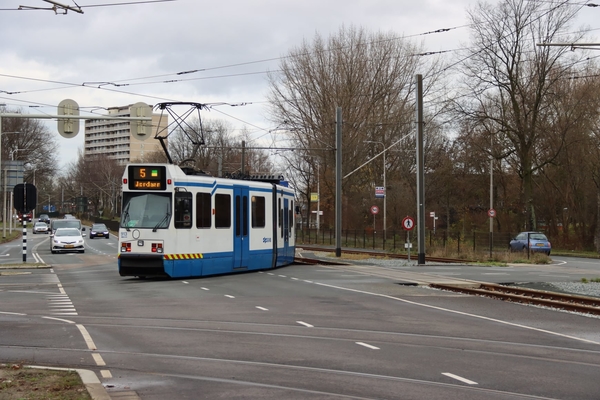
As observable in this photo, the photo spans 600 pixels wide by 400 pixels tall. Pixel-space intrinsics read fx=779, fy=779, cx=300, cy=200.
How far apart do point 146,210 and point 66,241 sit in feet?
79.4

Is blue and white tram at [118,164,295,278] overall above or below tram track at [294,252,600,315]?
above

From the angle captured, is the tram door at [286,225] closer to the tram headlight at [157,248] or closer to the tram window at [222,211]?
the tram window at [222,211]

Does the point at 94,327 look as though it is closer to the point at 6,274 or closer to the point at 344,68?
the point at 6,274

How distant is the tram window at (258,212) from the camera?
26406mm

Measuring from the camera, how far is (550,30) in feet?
161

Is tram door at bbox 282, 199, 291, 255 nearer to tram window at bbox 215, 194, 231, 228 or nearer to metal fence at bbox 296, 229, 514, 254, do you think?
tram window at bbox 215, 194, 231, 228

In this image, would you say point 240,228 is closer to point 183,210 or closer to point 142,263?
point 183,210

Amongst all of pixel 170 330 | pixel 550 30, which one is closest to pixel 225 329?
pixel 170 330

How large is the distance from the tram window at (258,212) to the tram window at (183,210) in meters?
3.61

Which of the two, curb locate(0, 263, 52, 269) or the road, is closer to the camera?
the road

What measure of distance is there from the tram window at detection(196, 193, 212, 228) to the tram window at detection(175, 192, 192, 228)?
33 centimetres

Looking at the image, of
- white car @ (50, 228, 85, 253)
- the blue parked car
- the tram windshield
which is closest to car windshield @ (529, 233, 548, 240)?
the blue parked car

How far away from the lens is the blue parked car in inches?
1719

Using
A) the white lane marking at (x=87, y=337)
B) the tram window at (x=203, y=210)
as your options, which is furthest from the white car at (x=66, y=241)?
the white lane marking at (x=87, y=337)
